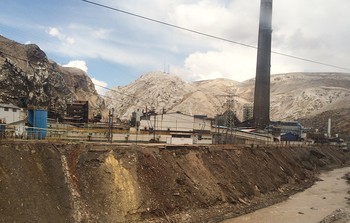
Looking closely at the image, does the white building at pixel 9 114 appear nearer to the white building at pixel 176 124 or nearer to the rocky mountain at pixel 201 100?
the white building at pixel 176 124

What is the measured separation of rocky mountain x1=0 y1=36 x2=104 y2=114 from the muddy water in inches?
1841

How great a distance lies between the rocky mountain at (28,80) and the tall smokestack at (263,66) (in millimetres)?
42670

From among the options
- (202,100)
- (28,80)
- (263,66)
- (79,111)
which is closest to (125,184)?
(79,111)

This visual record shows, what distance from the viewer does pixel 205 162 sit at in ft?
118

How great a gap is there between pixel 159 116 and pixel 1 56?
107 feet

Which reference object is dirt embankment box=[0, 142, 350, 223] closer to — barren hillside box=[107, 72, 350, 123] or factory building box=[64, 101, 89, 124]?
factory building box=[64, 101, 89, 124]

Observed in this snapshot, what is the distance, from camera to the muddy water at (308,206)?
30.7 metres

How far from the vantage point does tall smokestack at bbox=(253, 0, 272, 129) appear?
83750 millimetres

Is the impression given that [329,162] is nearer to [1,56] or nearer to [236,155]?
[236,155]

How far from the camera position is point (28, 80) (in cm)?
7012

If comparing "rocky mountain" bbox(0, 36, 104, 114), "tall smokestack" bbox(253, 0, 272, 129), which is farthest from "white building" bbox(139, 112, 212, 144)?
"tall smokestack" bbox(253, 0, 272, 129)

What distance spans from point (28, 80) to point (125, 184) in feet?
173

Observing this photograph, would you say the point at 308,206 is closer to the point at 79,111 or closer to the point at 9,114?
the point at 9,114

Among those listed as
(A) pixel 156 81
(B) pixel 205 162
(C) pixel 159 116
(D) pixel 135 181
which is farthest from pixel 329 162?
(A) pixel 156 81
